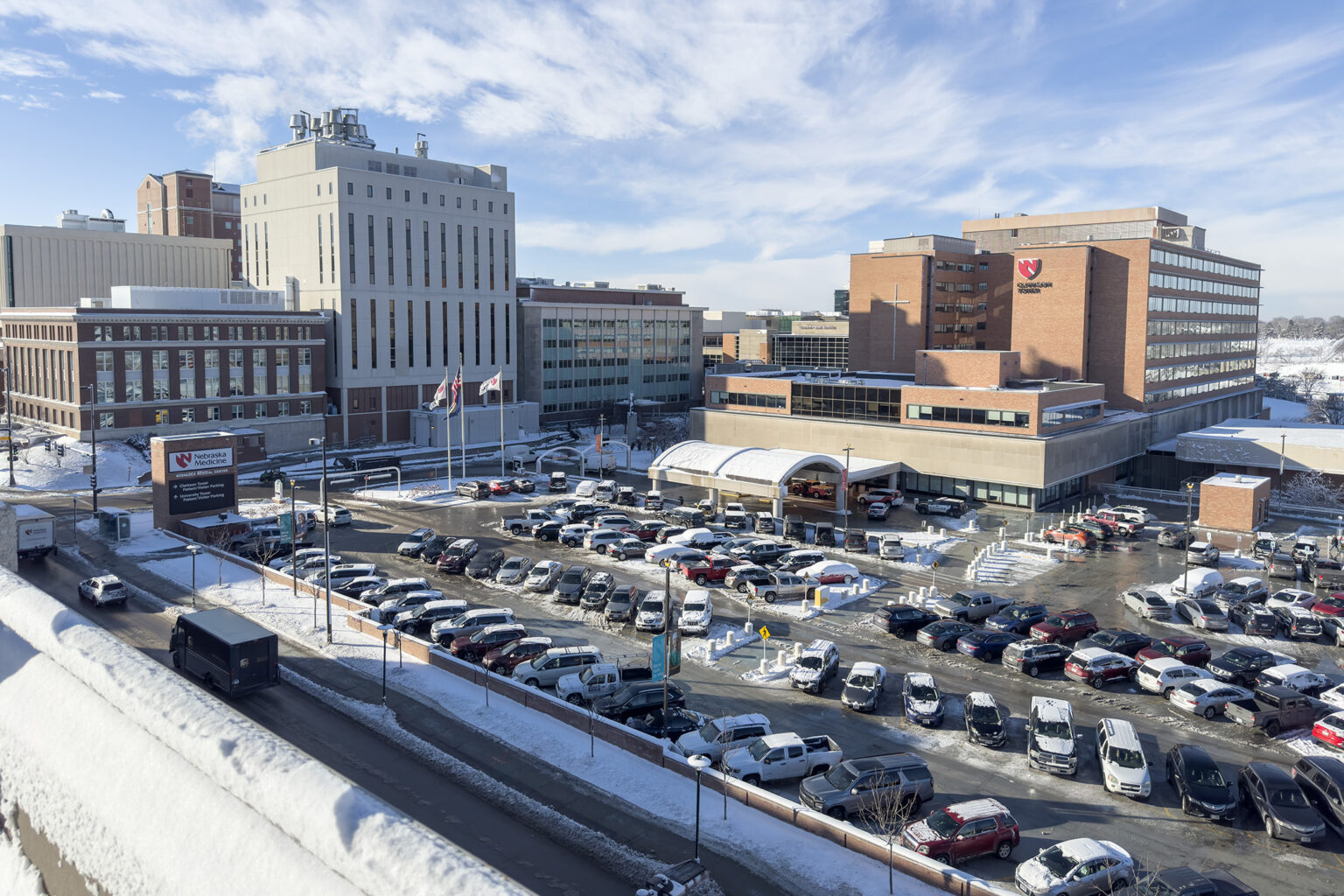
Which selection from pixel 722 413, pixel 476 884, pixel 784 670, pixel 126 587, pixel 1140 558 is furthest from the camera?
pixel 722 413

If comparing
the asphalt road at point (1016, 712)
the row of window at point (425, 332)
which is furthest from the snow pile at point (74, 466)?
the asphalt road at point (1016, 712)

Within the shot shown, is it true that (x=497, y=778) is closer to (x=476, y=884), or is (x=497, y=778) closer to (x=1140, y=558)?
(x=476, y=884)

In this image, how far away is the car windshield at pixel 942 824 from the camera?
2200 cm

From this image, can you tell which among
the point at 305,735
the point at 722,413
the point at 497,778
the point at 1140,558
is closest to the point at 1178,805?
the point at 497,778

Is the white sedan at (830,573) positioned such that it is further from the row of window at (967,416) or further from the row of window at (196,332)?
the row of window at (196,332)

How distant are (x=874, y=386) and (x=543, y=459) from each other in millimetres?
32343

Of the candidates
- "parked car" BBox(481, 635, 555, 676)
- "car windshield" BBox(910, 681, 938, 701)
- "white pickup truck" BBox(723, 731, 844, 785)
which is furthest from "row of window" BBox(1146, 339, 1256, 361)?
"white pickup truck" BBox(723, 731, 844, 785)

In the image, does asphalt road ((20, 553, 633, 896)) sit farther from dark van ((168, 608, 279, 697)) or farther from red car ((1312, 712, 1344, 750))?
red car ((1312, 712, 1344, 750))

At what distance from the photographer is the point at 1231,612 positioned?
4156 cm

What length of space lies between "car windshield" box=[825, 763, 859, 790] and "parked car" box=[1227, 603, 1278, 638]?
81.8 ft

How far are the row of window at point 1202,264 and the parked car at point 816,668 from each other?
62.4 metres

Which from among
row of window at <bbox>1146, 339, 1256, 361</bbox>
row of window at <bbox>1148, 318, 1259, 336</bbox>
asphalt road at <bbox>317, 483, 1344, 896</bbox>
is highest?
row of window at <bbox>1148, 318, 1259, 336</bbox>

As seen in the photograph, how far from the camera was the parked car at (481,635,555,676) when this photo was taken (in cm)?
3359

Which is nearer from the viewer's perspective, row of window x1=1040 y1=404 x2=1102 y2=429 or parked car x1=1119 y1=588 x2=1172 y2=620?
parked car x1=1119 y1=588 x2=1172 y2=620
